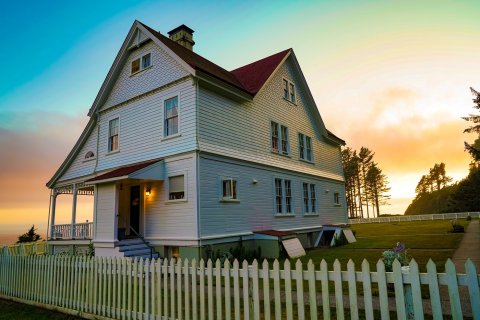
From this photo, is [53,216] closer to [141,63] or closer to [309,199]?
[141,63]

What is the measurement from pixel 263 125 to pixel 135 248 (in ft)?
30.8

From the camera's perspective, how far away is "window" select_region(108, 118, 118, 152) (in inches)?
670

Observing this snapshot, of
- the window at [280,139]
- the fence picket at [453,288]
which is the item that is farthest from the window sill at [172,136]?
the fence picket at [453,288]

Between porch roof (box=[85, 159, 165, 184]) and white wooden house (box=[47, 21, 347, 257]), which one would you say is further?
white wooden house (box=[47, 21, 347, 257])

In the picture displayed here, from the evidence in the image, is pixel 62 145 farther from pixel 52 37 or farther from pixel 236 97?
pixel 236 97

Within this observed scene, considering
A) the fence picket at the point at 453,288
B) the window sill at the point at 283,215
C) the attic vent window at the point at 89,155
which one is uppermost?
the attic vent window at the point at 89,155

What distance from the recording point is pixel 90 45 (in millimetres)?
18750

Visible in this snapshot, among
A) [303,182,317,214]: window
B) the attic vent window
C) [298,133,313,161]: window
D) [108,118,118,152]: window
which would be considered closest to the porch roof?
[108,118,118,152]: window

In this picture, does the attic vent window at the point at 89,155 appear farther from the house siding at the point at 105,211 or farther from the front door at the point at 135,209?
the house siding at the point at 105,211

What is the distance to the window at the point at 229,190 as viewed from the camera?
1402cm

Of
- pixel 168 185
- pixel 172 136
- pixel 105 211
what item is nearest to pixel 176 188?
pixel 168 185

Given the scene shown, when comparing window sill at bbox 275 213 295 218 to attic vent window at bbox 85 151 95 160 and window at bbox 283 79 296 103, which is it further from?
attic vent window at bbox 85 151 95 160

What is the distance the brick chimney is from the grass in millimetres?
15828

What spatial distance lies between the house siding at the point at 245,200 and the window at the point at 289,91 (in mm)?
5155
